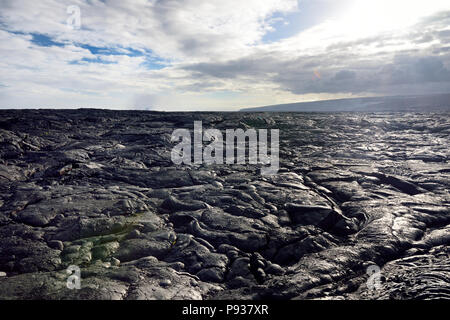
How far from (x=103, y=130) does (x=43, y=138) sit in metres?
2.70

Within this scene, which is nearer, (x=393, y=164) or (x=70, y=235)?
(x=70, y=235)

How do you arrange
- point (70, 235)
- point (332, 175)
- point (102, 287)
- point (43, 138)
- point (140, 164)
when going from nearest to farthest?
point (102, 287) < point (70, 235) < point (332, 175) < point (140, 164) < point (43, 138)

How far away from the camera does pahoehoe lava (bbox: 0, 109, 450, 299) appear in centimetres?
348

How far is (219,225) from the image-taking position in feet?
16.1

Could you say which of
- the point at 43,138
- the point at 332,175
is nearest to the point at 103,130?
the point at 43,138

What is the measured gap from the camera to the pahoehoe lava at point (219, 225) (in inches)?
137

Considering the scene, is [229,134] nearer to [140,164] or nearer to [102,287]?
[140,164]

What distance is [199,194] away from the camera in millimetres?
6176

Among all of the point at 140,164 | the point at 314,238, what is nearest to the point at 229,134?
the point at 140,164

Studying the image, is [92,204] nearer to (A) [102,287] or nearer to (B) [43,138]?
(A) [102,287]

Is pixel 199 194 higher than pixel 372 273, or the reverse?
pixel 199 194

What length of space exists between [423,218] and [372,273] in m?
2.32
